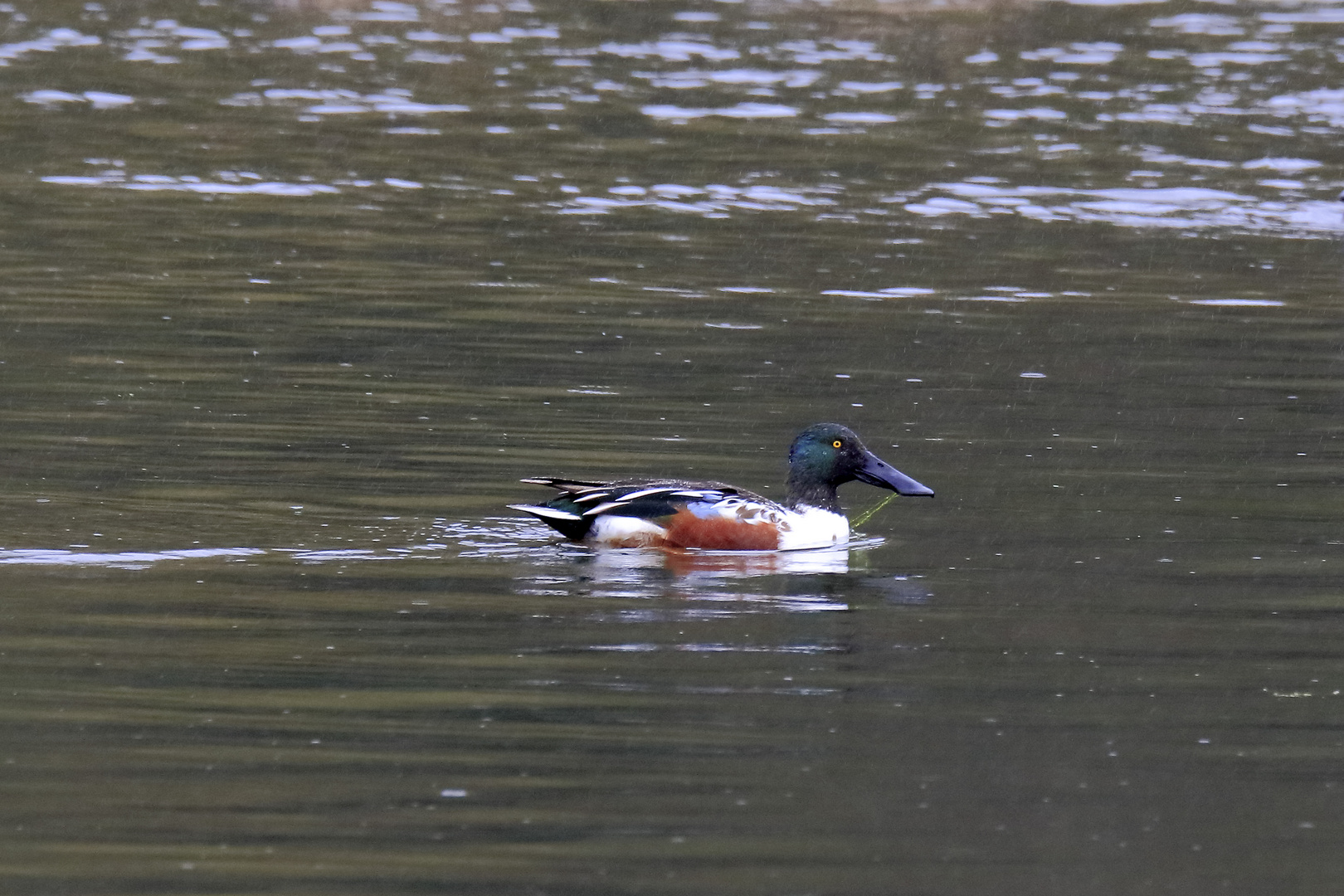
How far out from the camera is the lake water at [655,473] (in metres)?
7.00

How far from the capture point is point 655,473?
12750 millimetres

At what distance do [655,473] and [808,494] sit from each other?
1.22 m

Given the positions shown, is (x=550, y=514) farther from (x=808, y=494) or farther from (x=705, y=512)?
(x=808, y=494)

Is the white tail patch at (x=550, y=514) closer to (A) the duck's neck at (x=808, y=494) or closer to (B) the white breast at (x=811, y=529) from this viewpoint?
(B) the white breast at (x=811, y=529)

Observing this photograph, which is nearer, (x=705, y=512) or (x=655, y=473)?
(x=705, y=512)

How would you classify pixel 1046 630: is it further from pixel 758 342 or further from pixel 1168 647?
pixel 758 342

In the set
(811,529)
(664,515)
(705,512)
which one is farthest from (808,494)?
(664,515)

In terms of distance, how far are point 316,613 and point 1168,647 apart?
3445mm

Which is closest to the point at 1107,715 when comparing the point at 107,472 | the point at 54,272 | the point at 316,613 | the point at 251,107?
the point at 316,613

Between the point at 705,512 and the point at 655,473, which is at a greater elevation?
the point at 705,512

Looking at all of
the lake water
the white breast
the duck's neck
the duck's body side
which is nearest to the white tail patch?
the duck's body side

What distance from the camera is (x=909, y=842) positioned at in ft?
22.5

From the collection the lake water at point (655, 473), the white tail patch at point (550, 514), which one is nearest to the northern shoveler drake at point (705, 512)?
the white tail patch at point (550, 514)

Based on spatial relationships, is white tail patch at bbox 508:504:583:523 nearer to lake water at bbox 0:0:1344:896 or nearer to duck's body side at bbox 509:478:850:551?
duck's body side at bbox 509:478:850:551
